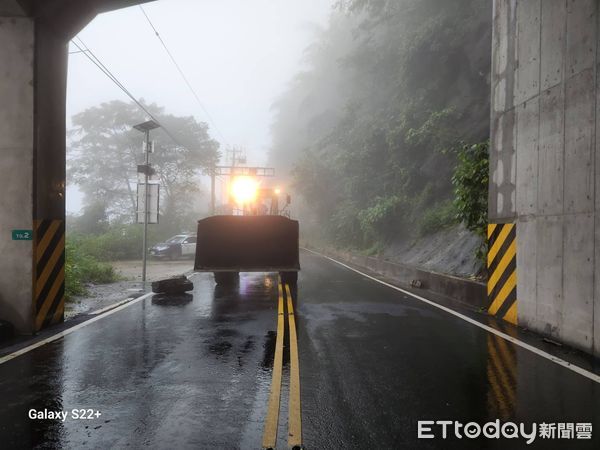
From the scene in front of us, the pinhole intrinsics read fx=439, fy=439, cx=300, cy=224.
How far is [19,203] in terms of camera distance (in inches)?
306

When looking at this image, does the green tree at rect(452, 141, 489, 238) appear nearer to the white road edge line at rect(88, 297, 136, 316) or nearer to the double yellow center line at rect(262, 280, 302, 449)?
the double yellow center line at rect(262, 280, 302, 449)

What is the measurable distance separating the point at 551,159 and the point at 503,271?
104 inches

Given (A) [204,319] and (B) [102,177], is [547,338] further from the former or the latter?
(B) [102,177]

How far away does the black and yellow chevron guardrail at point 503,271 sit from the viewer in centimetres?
873

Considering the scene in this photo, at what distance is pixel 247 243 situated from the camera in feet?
46.7

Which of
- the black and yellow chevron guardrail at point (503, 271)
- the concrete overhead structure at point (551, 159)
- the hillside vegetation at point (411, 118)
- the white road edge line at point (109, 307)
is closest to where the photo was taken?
the concrete overhead structure at point (551, 159)

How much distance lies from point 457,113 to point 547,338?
1886 centimetres

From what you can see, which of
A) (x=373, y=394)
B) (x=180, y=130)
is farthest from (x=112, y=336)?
(x=180, y=130)

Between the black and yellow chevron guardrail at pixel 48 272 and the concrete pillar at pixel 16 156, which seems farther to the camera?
the black and yellow chevron guardrail at pixel 48 272

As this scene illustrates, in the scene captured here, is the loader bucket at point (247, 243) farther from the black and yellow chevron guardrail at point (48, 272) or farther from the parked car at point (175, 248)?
the parked car at point (175, 248)

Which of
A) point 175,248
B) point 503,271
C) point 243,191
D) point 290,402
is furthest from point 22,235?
point 175,248

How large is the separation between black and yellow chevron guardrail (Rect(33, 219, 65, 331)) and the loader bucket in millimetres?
5380

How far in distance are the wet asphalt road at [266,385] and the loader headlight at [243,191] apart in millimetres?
11231

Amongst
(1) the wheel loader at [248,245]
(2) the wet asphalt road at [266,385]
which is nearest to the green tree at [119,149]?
(1) the wheel loader at [248,245]
